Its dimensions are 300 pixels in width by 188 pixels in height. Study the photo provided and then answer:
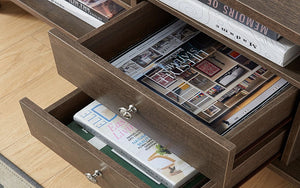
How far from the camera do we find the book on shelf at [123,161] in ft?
3.30

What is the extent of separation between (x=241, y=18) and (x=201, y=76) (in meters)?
0.17

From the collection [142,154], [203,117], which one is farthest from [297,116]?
[142,154]

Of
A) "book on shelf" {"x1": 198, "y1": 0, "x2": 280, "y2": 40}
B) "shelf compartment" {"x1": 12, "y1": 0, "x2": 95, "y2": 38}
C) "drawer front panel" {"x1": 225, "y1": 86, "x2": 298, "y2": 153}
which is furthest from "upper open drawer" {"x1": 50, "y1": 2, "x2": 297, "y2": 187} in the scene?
"shelf compartment" {"x1": 12, "y1": 0, "x2": 95, "y2": 38}

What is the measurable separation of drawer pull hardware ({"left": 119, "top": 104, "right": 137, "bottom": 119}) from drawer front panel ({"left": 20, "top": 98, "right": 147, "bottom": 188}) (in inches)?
3.2

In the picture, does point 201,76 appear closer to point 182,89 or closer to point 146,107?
point 182,89

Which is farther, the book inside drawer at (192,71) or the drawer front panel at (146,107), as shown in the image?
the book inside drawer at (192,71)

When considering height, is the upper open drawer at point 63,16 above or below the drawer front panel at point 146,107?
below

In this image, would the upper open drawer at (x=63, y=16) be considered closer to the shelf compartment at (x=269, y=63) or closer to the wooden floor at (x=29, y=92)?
the wooden floor at (x=29, y=92)

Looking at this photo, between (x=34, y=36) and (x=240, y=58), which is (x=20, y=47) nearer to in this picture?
(x=34, y=36)

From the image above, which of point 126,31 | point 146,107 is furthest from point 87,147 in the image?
point 126,31

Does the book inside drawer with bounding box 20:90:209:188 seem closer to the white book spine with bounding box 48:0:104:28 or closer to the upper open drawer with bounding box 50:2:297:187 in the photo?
the upper open drawer with bounding box 50:2:297:187

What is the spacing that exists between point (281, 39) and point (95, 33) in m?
0.35

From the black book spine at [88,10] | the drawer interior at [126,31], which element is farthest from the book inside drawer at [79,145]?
the black book spine at [88,10]

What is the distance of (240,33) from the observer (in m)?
0.96
